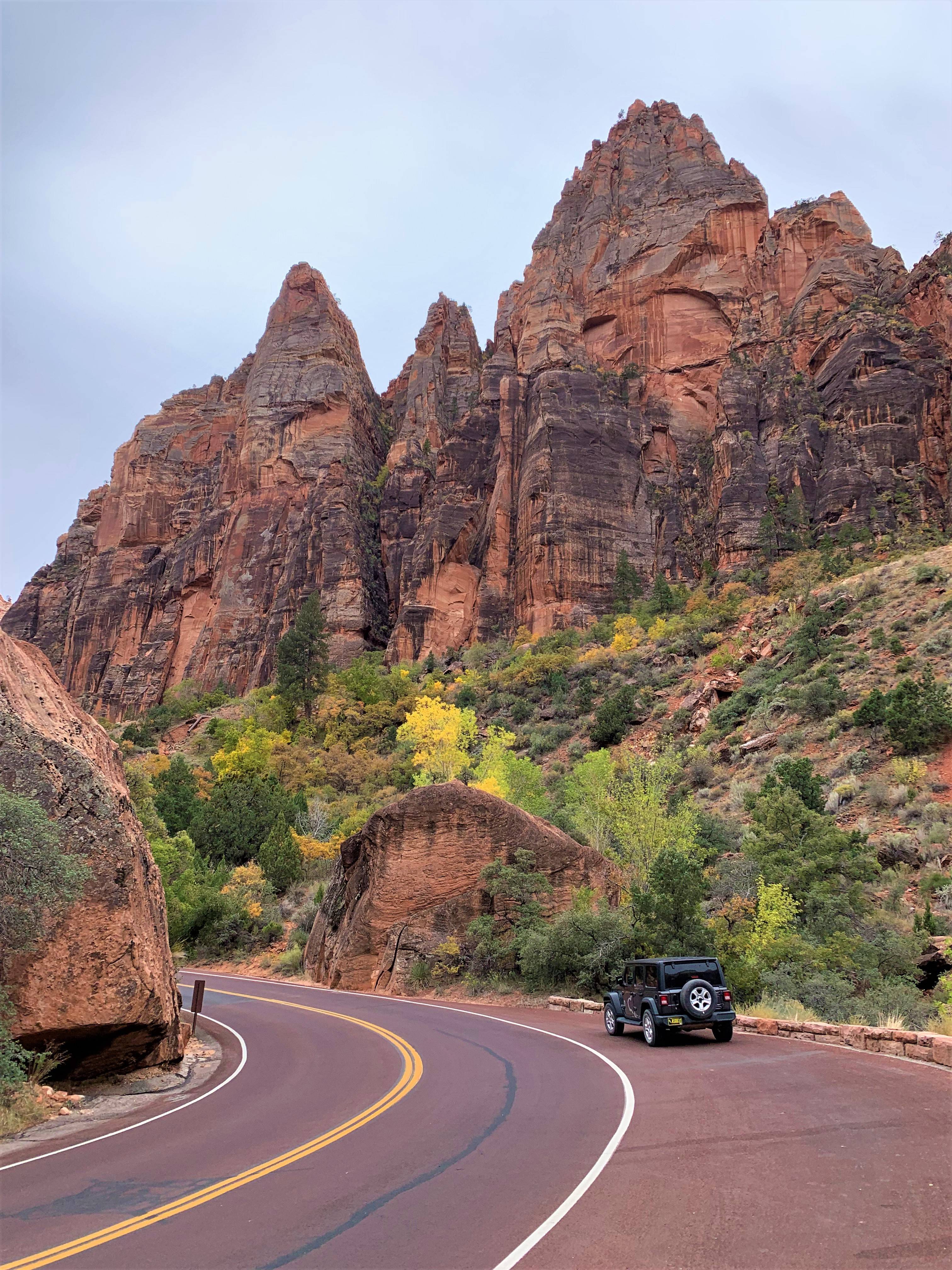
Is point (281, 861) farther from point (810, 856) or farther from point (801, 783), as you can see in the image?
point (810, 856)

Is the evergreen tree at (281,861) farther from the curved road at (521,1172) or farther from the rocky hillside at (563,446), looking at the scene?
the rocky hillside at (563,446)

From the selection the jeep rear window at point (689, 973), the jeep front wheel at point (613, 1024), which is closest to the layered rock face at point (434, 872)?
the jeep front wheel at point (613, 1024)

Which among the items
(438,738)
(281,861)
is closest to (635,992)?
(281,861)

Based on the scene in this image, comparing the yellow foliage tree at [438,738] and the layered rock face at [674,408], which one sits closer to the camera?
the yellow foliage tree at [438,738]

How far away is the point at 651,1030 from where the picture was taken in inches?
531

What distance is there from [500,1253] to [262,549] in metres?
92.6

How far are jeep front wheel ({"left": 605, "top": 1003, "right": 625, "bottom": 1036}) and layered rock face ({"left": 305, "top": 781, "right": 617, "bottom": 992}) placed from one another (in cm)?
826

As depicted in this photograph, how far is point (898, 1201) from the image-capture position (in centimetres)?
571

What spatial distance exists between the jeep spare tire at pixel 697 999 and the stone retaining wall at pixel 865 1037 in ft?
4.69

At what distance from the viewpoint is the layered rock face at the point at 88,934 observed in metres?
11.1

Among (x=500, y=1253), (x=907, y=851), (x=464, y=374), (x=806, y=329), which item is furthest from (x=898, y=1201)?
(x=464, y=374)

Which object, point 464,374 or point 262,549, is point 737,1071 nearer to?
point 262,549

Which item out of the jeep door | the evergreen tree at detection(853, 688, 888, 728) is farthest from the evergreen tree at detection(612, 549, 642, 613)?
the jeep door

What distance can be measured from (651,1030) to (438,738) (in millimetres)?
36450
